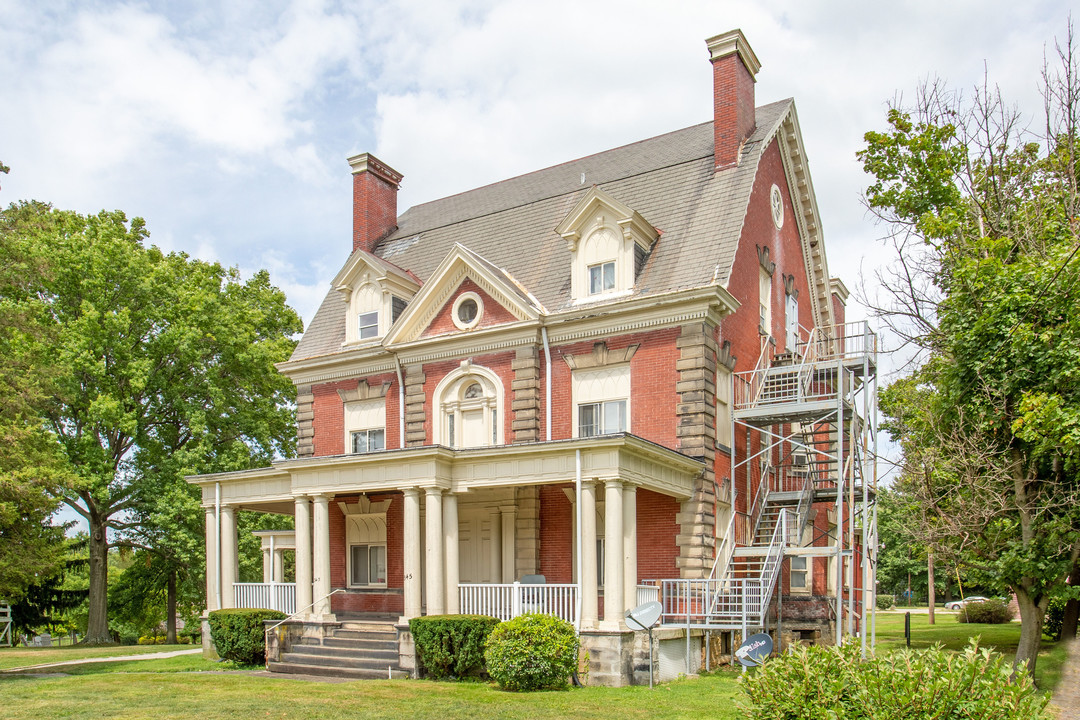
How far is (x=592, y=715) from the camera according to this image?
511 inches

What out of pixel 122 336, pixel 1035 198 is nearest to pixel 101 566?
pixel 122 336

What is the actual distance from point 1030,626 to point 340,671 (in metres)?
13.2

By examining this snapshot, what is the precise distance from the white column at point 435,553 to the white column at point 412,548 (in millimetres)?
313

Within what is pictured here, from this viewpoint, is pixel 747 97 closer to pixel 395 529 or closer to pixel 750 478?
pixel 750 478

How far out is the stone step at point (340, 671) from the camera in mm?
18203

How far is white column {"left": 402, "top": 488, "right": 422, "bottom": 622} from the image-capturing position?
19078mm

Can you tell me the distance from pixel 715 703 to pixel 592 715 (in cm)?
233

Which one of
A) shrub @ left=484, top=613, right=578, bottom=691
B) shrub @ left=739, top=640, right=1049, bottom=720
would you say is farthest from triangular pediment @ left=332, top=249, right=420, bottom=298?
shrub @ left=739, top=640, right=1049, bottom=720

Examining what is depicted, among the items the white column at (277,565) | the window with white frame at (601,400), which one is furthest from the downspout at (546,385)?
the white column at (277,565)

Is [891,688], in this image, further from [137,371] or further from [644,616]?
[137,371]

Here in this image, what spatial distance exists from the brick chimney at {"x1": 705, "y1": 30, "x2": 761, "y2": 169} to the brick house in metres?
0.06

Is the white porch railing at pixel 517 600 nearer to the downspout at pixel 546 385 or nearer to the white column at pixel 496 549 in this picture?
the white column at pixel 496 549

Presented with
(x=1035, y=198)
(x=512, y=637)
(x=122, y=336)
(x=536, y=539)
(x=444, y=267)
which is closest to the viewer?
(x=512, y=637)

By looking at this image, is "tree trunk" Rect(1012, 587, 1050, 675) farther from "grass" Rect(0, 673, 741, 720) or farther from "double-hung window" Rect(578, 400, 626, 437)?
"double-hung window" Rect(578, 400, 626, 437)
